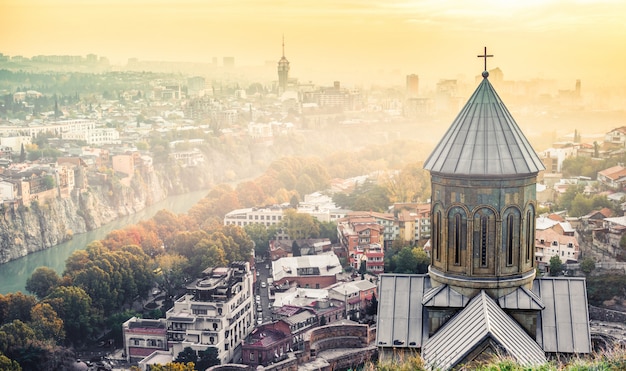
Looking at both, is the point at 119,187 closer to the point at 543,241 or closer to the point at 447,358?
the point at 543,241

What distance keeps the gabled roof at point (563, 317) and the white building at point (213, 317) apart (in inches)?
239

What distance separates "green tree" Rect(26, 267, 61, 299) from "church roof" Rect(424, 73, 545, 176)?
392 inches

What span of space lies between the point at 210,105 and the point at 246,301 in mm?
21558

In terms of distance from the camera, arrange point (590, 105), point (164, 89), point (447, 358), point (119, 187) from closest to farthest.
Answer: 1. point (447, 358)
2. point (119, 187)
3. point (590, 105)
4. point (164, 89)

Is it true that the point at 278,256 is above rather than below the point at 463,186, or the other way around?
below

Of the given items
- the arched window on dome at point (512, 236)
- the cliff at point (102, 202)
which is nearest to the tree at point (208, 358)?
the arched window on dome at point (512, 236)

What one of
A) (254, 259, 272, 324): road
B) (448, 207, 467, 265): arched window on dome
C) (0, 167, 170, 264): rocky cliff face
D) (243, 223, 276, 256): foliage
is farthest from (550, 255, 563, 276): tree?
(0, 167, 170, 264): rocky cliff face

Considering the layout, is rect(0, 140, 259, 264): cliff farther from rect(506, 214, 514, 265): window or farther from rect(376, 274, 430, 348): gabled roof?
rect(506, 214, 514, 265): window

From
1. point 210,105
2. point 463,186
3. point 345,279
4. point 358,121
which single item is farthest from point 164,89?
point 463,186

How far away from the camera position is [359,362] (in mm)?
10180

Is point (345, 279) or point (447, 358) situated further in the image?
point (345, 279)

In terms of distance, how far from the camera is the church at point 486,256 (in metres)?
4.93

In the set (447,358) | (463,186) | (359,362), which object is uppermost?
(463,186)

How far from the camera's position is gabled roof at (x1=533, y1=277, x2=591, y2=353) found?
4.85 m
